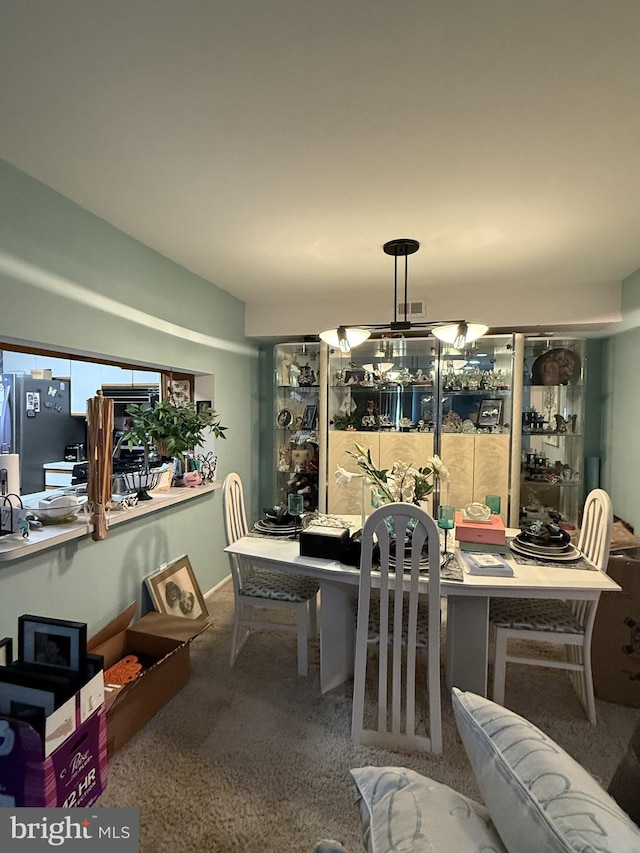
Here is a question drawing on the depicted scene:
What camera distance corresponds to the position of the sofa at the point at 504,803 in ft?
2.03

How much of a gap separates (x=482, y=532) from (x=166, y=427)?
6.38 ft

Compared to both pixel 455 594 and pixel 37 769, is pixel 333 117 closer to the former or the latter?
pixel 455 594

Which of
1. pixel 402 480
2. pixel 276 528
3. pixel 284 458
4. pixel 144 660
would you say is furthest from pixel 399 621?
pixel 284 458

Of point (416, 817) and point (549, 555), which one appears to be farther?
point (549, 555)

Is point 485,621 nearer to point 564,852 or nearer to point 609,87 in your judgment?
point 564,852

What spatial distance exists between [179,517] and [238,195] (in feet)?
6.82

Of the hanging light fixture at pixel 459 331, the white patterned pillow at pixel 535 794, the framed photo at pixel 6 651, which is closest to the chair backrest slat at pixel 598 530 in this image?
the hanging light fixture at pixel 459 331

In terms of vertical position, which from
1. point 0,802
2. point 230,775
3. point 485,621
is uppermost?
point 485,621

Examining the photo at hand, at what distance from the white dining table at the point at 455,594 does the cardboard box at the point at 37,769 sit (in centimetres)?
100

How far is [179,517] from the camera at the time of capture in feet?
10.2

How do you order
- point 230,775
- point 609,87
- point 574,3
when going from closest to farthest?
point 574,3
point 609,87
point 230,775

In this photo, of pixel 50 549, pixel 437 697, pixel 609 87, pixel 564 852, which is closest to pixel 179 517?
pixel 50 549

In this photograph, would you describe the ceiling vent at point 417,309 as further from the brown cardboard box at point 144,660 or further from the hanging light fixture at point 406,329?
the brown cardboard box at point 144,660

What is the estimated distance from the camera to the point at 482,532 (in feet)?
7.54
